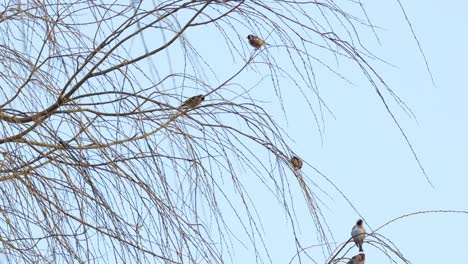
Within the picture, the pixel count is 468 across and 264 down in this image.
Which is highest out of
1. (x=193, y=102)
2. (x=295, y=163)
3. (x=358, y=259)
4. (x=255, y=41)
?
(x=255, y=41)

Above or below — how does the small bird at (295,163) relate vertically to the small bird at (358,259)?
above

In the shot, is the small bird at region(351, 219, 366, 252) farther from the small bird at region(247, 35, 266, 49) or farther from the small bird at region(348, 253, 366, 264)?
the small bird at region(247, 35, 266, 49)

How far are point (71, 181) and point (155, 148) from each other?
0.53ft

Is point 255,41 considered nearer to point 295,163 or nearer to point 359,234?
point 295,163

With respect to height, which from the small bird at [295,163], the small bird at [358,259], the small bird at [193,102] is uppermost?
the small bird at [193,102]

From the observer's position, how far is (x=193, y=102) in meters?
2.52

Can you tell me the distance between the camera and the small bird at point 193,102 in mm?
2510

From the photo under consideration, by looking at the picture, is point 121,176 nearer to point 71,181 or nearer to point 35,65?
point 71,181

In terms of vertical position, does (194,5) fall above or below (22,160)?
above

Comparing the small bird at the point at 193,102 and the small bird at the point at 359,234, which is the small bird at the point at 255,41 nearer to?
the small bird at the point at 193,102

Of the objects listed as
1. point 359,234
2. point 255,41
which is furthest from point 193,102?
point 359,234

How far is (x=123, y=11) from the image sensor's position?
258cm

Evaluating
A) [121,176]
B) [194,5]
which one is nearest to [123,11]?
[194,5]

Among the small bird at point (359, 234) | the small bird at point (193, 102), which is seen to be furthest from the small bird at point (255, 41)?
the small bird at point (359, 234)
